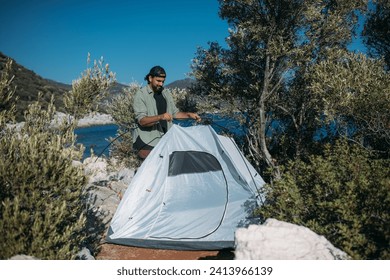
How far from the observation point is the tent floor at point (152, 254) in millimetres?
5762

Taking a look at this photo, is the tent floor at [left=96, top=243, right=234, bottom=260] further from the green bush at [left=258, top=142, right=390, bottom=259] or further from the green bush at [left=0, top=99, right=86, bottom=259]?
the green bush at [left=258, top=142, right=390, bottom=259]

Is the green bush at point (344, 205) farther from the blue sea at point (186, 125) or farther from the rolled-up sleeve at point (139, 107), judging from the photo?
the rolled-up sleeve at point (139, 107)

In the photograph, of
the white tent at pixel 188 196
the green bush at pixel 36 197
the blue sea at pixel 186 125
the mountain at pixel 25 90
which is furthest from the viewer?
the blue sea at pixel 186 125

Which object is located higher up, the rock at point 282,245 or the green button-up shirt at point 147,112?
the green button-up shirt at point 147,112

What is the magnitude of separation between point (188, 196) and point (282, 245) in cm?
363

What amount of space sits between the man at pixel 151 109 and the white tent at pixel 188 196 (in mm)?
550

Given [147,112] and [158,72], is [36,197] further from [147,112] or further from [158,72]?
[158,72]

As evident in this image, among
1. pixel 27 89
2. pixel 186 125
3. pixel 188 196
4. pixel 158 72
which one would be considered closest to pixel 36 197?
pixel 188 196

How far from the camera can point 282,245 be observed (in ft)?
12.2

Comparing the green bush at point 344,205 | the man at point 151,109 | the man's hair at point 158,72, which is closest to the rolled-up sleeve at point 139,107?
the man at point 151,109

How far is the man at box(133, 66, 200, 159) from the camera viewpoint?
6.84 metres
